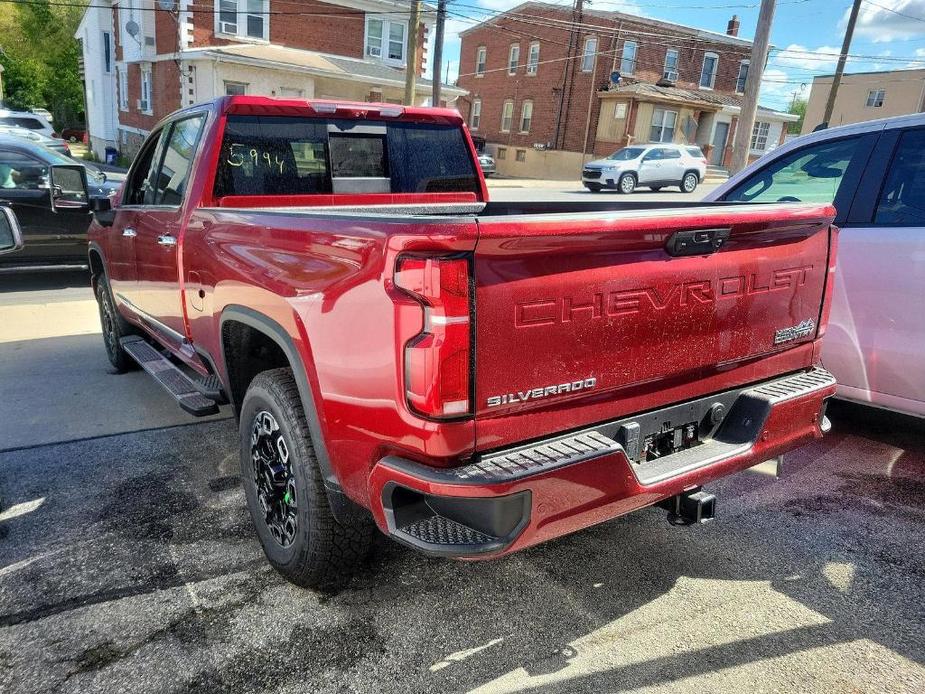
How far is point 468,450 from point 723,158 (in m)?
41.4

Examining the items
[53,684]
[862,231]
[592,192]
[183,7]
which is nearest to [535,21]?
[592,192]

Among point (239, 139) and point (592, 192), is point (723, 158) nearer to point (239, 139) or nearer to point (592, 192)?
point (592, 192)

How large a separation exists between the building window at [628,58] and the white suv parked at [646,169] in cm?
1016

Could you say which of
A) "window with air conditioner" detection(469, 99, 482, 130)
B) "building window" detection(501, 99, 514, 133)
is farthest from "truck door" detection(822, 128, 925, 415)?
"window with air conditioner" detection(469, 99, 482, 130)

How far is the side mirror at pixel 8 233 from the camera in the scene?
281 centimetres

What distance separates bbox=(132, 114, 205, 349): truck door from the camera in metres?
3.91

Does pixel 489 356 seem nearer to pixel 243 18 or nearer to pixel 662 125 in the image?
pixel 243 18

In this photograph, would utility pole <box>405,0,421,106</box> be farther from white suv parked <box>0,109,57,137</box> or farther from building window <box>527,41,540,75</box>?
building window <box>527,41,540,75</box>

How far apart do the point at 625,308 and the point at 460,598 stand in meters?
1.39

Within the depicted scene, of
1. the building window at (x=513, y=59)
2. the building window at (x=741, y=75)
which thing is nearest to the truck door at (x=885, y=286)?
the building window at (x=513, y=59)

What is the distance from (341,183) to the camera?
4.05 m

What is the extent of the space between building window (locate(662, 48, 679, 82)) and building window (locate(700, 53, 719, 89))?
6.13ft

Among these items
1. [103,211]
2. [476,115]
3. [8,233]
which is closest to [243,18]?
[476,115]

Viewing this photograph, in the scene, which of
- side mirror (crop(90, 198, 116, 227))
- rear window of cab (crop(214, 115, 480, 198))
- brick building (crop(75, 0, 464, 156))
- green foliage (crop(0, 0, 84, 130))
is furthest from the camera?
green foliage (crop(0, 0, 84, 130))
